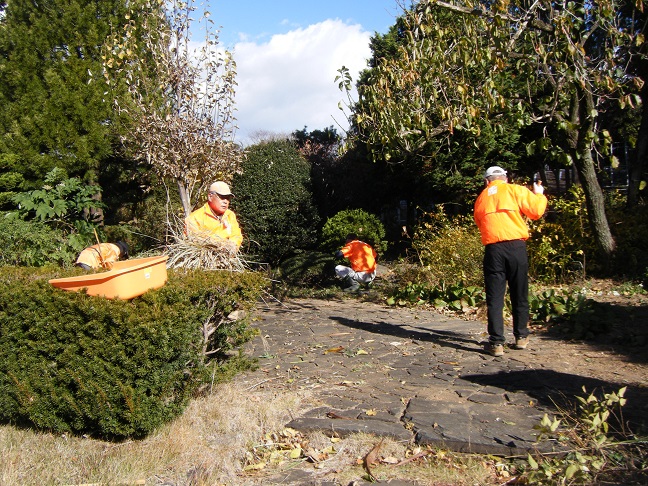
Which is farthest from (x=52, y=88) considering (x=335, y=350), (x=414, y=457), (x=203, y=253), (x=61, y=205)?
(x=414, y=457)

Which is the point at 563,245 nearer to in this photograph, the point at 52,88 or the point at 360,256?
the point at 360,256

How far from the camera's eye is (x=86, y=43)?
40.0 ft

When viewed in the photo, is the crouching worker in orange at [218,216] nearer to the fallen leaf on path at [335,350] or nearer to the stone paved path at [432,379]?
the stone paved path at [432,379]

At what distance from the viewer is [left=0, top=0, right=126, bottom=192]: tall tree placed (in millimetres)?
11742

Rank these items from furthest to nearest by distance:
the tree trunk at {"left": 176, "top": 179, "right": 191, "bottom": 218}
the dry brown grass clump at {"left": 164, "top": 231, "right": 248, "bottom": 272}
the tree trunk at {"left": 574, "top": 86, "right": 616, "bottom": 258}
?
1. the tree trunk at {"left": 176, "top": 179, "right": 191, "bottom": 218}
2. the tree trunk at {"left": 574, "top": 86, "right": 616, "bottom": 258}
3. the dry brown grass clump at {"left": 164, "top": 231, "right": 248, "bottom": 272}

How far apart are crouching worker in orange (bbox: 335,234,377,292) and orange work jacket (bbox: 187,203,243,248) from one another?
4.98 metres

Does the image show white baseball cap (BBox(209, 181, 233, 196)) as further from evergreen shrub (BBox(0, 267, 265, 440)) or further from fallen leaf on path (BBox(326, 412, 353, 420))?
fallen leaf on path (BBox(326, 412, 353, 420))

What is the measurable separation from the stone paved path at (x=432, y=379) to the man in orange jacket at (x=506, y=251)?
0.30 metres

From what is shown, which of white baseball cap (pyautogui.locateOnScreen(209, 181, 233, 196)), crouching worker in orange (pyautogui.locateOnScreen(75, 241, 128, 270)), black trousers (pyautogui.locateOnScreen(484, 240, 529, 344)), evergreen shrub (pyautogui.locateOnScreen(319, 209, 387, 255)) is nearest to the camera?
black trousers (pyautogui.locateOnScreen(484, 240, 529, 344))

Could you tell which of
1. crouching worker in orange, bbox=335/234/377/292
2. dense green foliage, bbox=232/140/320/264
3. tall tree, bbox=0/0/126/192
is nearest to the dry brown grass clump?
crouching worker in orange, bbox=335/234/377/292

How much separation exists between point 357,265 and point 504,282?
525 cm

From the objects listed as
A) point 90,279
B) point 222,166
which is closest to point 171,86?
point 222,166

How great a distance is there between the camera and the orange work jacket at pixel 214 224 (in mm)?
5843

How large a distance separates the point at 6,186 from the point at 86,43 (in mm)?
3150
